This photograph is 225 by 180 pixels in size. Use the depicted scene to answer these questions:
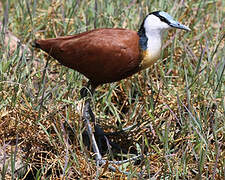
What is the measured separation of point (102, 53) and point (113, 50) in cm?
7

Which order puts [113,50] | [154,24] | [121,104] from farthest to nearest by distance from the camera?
[121,104], [154,24], [113,50]

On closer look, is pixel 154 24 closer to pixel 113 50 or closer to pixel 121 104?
pixel 113 50

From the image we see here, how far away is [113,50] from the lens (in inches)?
112

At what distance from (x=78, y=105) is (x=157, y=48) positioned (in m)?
0.63

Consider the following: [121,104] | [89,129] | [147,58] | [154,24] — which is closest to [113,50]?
[147,58]

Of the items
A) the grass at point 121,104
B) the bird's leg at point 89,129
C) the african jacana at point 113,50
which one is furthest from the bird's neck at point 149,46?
the bird's leg at point 89,129

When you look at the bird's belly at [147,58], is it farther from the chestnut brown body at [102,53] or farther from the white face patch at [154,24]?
the white face patch at [154,24]

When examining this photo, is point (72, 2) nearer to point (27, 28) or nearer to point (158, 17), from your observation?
point (27, 28)

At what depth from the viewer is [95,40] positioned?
2900mm

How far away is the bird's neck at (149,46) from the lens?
9.53 feet

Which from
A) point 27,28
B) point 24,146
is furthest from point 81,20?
point 24,146

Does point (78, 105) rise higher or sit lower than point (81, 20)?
lower

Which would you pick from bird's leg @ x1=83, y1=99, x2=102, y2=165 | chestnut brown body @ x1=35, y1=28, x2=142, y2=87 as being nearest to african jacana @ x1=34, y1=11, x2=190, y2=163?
chestnut brown body @ x1=35, y1=28, x2=142, y2=87

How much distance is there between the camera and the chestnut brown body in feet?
9.37
